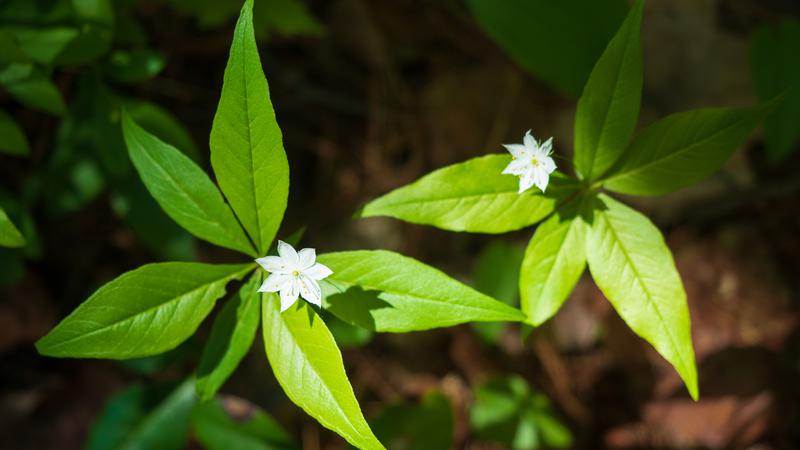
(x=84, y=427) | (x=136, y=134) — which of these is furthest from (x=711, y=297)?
(x=84, y=427)

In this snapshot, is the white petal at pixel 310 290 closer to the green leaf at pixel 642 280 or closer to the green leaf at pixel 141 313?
the green leaf at pixel 141 313

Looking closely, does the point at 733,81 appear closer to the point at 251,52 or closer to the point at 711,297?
the point at 711,297

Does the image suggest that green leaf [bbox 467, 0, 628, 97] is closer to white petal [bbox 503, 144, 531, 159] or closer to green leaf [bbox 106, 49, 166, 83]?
white petal [bbox 503, 144, 531, 159]

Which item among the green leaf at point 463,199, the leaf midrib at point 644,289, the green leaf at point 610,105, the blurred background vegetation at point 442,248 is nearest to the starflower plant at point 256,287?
the green leaf at point 463,199

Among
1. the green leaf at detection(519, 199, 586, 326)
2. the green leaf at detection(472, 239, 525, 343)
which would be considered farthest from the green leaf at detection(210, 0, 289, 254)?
the green leaf at detection(472, 239, 525, 343)

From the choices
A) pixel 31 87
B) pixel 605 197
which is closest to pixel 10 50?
pixel 31 87

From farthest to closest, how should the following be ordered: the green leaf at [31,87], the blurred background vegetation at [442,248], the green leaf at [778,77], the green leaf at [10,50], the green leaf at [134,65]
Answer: the blurred background vegetation at [442,248] < the green leaf at [778,77] < the green leaf at [134,65] < the green leaf at [31,87] < the green leaf at [10,50]

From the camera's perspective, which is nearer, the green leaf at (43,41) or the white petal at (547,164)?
the white petal at (547,164)
